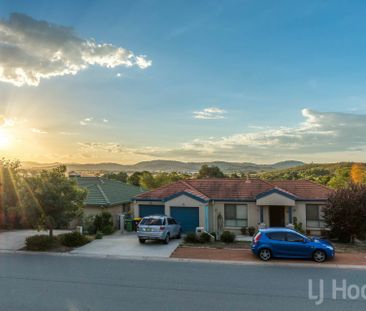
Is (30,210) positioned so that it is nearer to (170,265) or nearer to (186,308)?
(170,265)

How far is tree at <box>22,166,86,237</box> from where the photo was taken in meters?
19.3

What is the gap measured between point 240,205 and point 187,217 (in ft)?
14.1

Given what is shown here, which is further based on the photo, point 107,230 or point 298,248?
point 107,230

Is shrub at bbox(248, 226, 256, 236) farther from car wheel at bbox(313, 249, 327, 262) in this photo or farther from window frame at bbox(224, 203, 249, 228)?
car wheel at bbox(313, 249, 327, 262)

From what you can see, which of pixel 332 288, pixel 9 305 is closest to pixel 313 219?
pixel 332 288

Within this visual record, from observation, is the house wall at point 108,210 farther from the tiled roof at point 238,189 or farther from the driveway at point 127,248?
the driveway at point 127,248

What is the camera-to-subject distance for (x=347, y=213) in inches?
815

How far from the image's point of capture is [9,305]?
9.37 meters

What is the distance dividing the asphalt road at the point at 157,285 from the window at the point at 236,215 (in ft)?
34.1

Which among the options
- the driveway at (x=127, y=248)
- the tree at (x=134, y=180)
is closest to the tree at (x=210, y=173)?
the tree at (x=134, y=180)

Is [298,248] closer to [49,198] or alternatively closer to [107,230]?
[49,198]

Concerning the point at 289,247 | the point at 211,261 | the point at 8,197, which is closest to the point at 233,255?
the point at 211,261

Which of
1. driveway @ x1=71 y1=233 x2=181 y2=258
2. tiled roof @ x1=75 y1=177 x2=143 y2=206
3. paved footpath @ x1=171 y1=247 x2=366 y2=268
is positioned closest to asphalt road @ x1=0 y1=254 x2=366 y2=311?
paved footpath @ x1=171 y1=247 x2=366 y2=268

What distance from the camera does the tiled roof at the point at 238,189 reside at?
24906mm
